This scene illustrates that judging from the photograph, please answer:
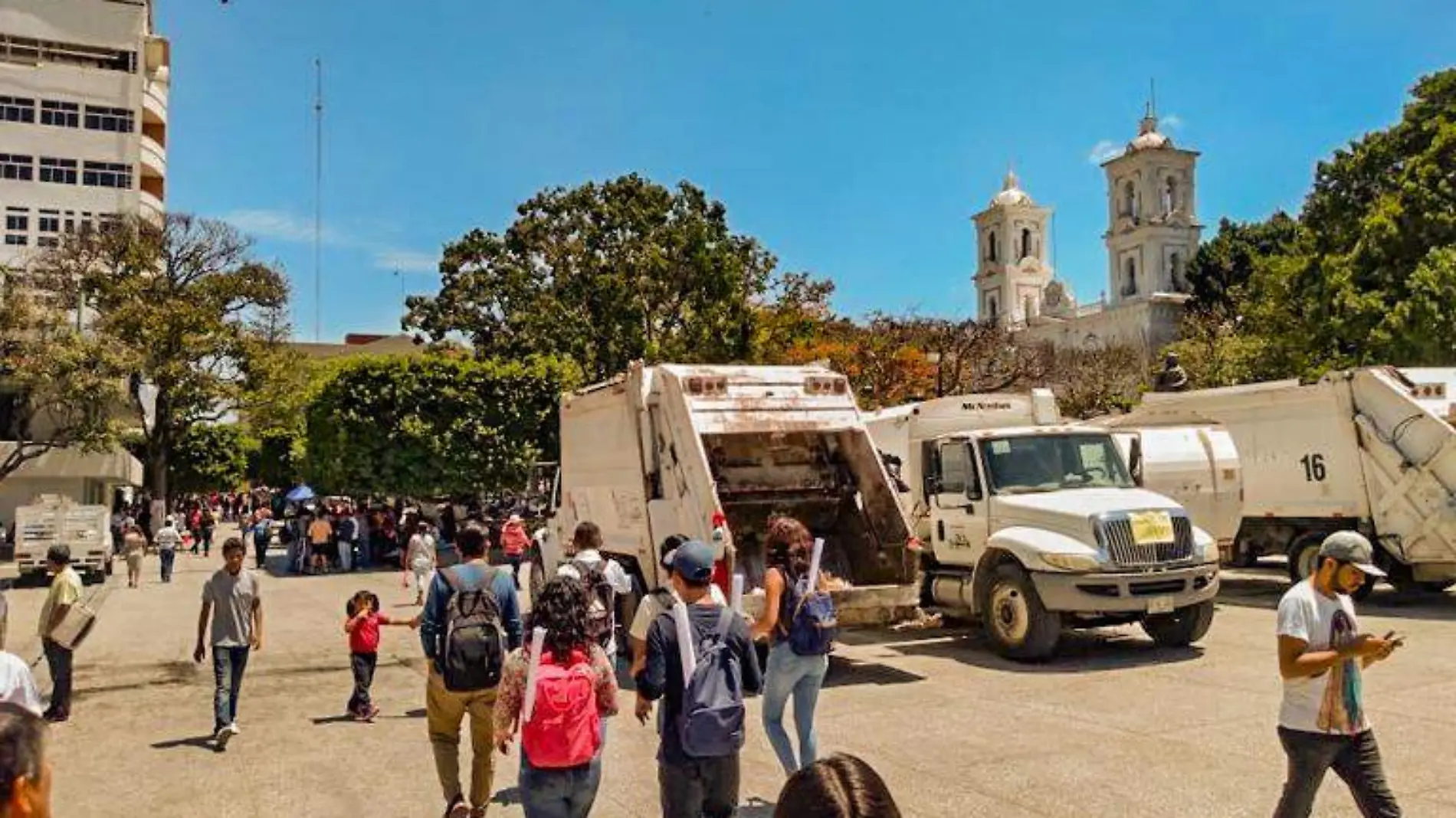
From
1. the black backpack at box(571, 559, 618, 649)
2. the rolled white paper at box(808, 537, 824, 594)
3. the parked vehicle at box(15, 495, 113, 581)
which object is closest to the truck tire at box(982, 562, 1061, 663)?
the black backpack at box(571, 559, 618, 649)

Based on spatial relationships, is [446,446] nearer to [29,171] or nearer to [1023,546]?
[1023,546]

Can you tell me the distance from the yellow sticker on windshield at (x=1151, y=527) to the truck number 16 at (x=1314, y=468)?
244 inches

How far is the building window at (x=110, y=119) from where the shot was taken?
52.1 metres

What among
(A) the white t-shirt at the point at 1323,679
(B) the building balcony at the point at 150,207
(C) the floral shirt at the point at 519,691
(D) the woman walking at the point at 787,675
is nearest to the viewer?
(C) the floral shirt at the point at 519,691

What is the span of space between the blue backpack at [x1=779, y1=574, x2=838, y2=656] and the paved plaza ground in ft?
3.39

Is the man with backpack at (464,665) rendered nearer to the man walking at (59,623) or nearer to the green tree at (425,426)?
the man walking at (59,623)

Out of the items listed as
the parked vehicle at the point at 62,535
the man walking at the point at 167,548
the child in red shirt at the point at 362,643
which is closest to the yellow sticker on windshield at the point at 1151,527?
the child in red shirt at the point at 362,643

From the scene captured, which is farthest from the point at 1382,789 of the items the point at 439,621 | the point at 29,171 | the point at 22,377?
the point at 29,171

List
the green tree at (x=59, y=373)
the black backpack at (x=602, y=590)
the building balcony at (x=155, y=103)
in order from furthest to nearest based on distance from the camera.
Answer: the building balcony at (x=155, y=103), the green tree at (x=59, y=373), the black backpack at (x=602, y=590)

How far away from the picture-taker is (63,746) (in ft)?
30.6

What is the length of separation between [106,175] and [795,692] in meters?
54.0

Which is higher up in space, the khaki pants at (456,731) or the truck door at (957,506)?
the truck door at (957,506)

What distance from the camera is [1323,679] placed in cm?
501

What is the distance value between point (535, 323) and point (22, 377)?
14.9 meters
